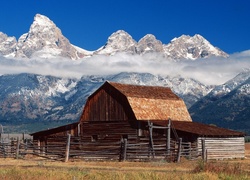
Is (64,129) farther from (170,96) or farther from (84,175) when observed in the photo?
(84,175)

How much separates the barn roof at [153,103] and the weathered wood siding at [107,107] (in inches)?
27.3

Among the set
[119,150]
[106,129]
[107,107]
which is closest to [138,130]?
[106,129]

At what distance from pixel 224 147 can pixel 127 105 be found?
11.0 m

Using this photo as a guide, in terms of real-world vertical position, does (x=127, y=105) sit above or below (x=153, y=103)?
below

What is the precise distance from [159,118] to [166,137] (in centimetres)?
842

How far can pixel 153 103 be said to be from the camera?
6275 centimetres

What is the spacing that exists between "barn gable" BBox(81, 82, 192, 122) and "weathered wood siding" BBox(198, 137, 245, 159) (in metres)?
6.89

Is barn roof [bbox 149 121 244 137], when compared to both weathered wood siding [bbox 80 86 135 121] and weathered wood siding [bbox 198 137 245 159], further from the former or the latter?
weathered wood siding [bbox 80 86 135 121]

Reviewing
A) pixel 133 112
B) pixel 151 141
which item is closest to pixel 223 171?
pixel 151 141

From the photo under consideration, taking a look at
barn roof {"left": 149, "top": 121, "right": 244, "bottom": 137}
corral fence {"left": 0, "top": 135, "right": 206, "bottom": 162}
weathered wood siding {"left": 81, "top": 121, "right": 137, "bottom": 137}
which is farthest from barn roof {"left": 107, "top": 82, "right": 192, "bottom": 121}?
corral fence {"left": 0, "top": 135, "right": 206, "bottom": 162}

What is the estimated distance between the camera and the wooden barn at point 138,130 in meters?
53.8

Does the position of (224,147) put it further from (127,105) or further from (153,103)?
(127,105)

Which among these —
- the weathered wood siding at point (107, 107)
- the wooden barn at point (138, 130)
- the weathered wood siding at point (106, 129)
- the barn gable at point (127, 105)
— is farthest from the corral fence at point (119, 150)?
the barn gable at point (127, 105)

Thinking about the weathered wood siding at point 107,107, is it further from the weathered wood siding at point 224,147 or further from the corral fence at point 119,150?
the weathered wood siding at point 224,147
